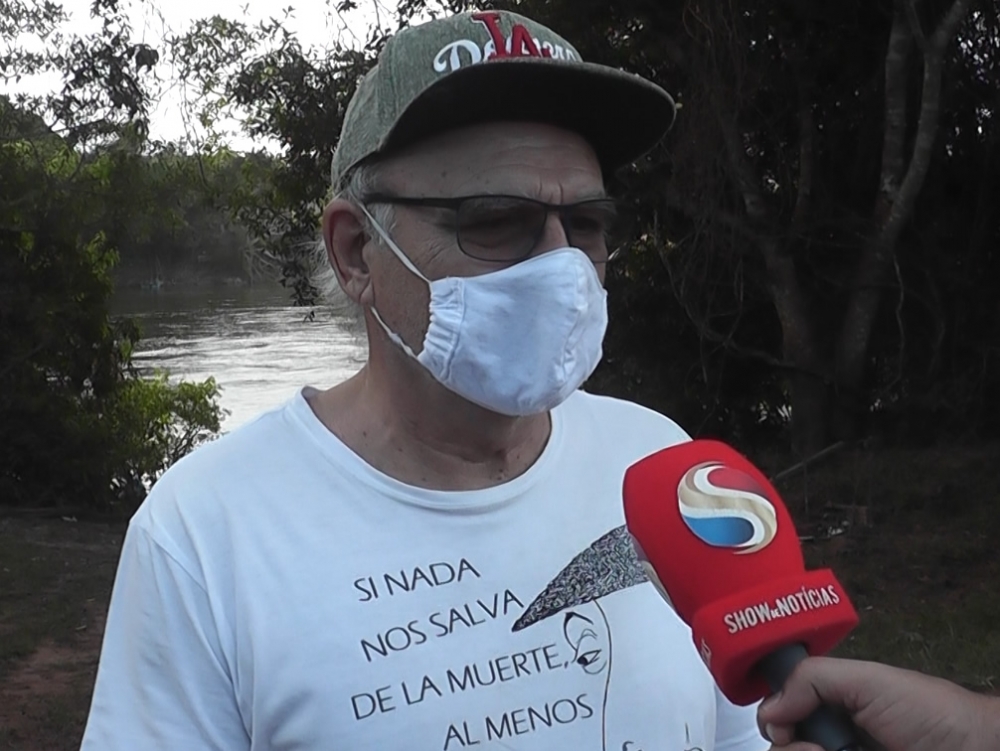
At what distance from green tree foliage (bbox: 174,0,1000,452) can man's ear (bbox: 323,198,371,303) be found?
7.24 meters

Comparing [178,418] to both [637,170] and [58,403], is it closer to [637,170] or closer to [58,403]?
[58,403]

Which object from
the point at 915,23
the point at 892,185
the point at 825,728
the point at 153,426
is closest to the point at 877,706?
the point at 825,728

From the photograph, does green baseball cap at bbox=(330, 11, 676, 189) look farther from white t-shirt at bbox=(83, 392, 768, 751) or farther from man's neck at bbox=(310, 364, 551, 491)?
white t-shirt at bbox=(83, 392, 768, 751)

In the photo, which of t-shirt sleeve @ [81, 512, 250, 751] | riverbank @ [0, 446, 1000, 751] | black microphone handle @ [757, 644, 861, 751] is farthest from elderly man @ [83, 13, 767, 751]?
riverbank @ [0, 446, 1000, 751]

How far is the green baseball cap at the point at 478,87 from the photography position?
1.97 metres

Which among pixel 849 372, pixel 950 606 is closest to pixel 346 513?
pixel 950 606

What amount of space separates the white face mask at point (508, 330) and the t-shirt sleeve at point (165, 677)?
583mm

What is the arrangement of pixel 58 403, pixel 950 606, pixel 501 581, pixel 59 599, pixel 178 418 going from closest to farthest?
pixel 501 581 → pixel 950 606 → pixel 59 599 → pixel 58 403 → pixel 178 418

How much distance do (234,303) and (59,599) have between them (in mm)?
9381

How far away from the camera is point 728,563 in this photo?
5.36ft

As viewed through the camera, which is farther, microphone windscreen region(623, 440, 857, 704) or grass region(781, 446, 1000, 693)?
grass region(781, 446, 1000, 693)

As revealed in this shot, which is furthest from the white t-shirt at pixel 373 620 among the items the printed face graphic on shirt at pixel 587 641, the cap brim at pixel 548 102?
the cap brim at pixel 548 102

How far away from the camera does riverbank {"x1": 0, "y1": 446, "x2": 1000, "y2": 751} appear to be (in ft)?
21.7

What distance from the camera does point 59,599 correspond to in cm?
916
